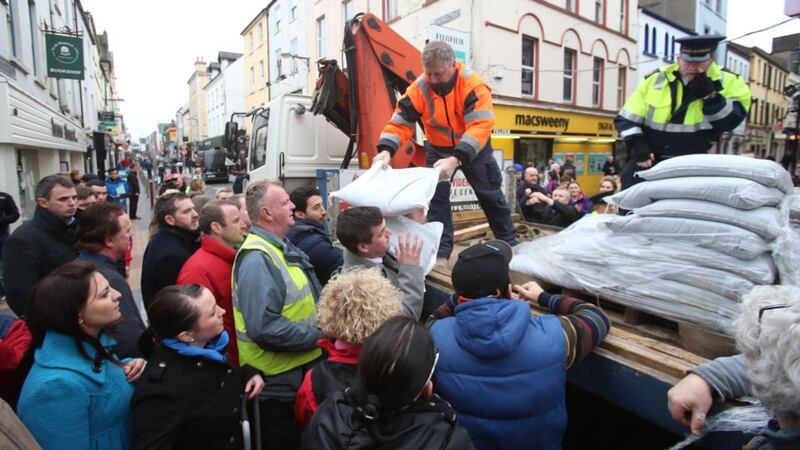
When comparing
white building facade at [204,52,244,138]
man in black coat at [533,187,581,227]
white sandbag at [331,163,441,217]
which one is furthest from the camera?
white building facade at [204,52,244,138]

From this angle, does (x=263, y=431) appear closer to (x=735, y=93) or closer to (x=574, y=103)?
(x=735, y=93)

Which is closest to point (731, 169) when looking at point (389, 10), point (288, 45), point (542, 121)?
point (542, 121)

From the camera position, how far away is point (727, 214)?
203cm

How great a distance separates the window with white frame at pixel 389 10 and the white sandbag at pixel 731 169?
15.1 metres

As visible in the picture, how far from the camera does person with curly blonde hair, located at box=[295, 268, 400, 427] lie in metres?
1.77

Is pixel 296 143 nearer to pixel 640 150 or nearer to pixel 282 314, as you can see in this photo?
pixel 640 150

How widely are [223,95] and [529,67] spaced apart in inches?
1141

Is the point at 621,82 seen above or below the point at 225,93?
below

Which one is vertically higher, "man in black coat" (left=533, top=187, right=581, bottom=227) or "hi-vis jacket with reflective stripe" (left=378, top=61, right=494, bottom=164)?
"hi-vis jacket with reflective stripe" (left=378, top=61, right=494, bottom=164)

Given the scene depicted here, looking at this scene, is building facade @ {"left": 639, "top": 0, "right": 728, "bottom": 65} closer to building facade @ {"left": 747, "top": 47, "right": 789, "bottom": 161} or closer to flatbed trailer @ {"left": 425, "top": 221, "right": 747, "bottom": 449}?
building facade @ {"left": 747, "top": 47, "right": 789, "bottom": 161}

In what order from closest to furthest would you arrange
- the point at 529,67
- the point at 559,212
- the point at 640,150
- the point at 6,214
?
the point at 640,150, the point at 559,212, the point at 6,214, the point at 529,67

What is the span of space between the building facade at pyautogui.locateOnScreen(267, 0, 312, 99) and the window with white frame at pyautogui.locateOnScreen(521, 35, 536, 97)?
917 cm

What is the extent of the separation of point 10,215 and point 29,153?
7.20 m

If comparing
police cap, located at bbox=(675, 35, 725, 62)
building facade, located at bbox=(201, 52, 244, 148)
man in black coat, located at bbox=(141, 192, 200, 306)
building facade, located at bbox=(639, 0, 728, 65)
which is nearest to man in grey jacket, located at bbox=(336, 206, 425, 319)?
man in black coat, located at bbox=(141, 192, 200, 306)
